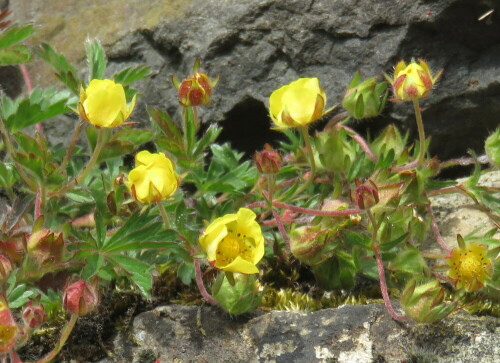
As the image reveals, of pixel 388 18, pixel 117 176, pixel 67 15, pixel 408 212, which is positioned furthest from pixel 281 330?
pixel 67 15

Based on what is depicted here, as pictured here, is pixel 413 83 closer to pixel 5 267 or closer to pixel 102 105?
pixel 102 105

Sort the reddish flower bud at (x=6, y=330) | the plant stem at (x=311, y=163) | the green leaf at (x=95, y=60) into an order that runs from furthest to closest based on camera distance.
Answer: the green leaf at (x=95, y=60) < the plant stem at (x=311, y=163) < the reddish flower bud at (x=6, y=330)

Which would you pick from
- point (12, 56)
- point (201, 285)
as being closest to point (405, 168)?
point (201, 285)

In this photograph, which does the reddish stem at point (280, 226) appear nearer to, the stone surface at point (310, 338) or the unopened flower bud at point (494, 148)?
the stone surface at point (310, 338)

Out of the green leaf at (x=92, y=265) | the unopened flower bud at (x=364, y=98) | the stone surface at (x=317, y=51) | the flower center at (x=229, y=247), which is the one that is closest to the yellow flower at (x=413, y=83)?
the unopened flower bud at (x=364, y=98)

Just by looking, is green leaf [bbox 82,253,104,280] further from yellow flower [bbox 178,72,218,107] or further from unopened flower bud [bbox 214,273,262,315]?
yellow flower [bbox 178,72,218,107]

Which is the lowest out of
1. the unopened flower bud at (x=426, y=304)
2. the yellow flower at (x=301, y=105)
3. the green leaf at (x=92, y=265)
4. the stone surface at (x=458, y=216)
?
the stone surface at (x=458, y=216)

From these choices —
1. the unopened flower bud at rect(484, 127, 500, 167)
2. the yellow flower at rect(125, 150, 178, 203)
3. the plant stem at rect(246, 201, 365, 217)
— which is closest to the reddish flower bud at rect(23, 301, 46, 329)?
the yellow flower at rect(125, 150, 178, 203)
